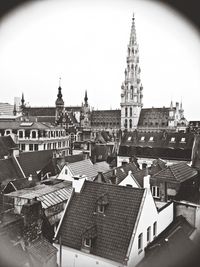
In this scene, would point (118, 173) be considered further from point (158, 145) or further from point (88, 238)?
point (158, 145)

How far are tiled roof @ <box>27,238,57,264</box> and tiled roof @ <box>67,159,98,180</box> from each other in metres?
9.43

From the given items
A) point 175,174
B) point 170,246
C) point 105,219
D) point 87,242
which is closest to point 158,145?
point 175,174

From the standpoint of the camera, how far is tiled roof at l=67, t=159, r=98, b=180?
1760cm

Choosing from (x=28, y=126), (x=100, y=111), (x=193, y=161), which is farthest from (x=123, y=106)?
(x=193, y=161)

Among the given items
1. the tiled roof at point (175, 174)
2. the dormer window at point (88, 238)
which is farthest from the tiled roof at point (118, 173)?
the dormer window at point (88, 238)

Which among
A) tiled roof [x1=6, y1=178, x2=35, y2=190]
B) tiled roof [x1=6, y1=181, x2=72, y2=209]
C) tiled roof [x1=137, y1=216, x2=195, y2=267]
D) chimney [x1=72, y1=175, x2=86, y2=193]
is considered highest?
chimney [x1=72, y1=175, x2=86, y2=193]

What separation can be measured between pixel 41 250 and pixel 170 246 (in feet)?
14.0

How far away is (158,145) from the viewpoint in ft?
89.0

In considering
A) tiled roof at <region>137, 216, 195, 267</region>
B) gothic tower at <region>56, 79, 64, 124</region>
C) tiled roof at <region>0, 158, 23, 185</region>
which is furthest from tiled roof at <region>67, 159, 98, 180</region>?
gothic tower at <region>56, 79, 64, 124</region>

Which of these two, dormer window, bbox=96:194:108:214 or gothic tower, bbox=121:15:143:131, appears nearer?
dormer window, bbox=96:194:108:214

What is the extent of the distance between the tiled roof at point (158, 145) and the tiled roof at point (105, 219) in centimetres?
1658

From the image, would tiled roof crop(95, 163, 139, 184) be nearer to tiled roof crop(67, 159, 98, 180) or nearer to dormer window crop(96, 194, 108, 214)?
tiled roof crop(67, 159, 98, 180)

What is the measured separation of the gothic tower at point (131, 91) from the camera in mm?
61188

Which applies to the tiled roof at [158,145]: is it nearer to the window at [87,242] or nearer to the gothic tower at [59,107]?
the window at [87,242]
